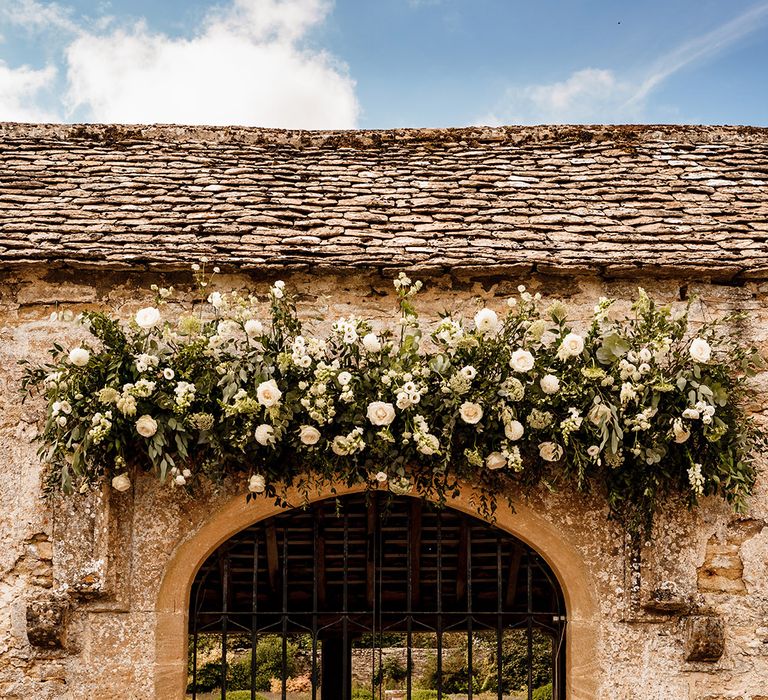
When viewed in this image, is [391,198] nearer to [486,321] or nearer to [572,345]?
[486,321]

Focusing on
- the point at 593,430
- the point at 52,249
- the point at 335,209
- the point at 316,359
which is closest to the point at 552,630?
the point at 593,430

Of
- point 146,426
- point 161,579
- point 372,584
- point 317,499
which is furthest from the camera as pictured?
point 372,584

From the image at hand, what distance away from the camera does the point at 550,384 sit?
3738mm

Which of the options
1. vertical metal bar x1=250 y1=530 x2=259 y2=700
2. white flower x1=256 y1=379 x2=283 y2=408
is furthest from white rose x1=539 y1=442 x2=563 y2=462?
vertical metal bar x1=250 y1=530 x2=259 y2=700

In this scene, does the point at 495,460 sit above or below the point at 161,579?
above

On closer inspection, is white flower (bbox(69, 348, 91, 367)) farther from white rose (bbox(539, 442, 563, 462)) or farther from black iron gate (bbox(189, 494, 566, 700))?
white rose (bbox(539, 442, 563, 462))

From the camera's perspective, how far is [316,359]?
3.87 m

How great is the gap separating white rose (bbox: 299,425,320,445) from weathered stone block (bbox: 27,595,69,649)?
1.57 m

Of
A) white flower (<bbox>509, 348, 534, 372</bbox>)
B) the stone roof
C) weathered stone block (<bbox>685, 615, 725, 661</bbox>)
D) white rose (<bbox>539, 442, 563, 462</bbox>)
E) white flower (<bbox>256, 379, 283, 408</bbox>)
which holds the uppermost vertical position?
the stone roof

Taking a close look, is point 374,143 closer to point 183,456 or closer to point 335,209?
point 335,209

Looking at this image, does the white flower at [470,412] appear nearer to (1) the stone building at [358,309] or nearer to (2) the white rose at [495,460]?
(2) the white rose at [495,460]

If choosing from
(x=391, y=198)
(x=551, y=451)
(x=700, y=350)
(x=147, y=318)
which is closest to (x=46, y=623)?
(x=147, y=318)

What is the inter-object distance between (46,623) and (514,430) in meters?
2.57

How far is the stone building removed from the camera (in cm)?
399
